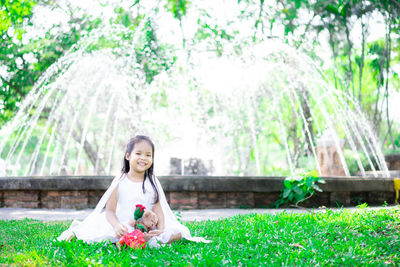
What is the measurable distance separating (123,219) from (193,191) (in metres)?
2.86

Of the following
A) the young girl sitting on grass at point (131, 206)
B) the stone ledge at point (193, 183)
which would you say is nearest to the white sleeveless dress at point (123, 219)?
the young girl sitting on grass at point (131, 206)

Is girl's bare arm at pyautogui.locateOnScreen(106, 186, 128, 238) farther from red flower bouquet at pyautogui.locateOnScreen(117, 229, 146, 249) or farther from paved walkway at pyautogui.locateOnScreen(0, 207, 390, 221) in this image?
paved walkway at pyautogui.locateOnScreen(0, 207, 390, 221)

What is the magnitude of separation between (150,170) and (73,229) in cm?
89

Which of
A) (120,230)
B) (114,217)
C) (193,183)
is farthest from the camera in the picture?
(193,183)

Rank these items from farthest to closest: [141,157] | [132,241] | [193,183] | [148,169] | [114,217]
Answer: [193,183]
[148,169]
[141,157]
[114,217]
[132,241]

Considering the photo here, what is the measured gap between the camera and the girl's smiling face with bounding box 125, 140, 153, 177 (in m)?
3.97

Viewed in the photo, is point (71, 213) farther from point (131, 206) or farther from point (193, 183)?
point (131, 206)

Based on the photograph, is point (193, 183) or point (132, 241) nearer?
point (132, 241)

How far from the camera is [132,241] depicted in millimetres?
3516

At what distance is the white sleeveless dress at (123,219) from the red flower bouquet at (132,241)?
193mm

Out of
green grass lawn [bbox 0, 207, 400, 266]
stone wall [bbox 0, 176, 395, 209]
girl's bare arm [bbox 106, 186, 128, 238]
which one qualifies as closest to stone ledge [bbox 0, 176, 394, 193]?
stone wall [bbox 0, 176, 395, 209]

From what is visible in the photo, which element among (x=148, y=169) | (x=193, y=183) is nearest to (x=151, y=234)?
(x=148, y=169)

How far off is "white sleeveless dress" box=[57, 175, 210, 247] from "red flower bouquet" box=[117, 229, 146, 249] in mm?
193

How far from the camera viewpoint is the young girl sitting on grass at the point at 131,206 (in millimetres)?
3811
